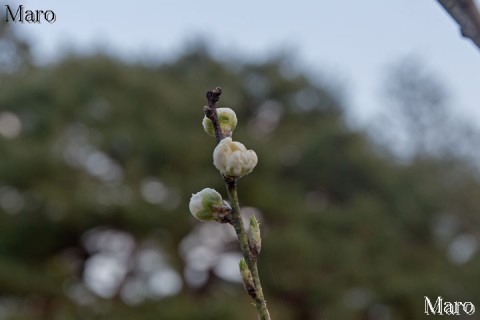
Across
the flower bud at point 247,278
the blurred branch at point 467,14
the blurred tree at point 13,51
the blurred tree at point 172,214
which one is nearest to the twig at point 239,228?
the flower bud at point 247,278

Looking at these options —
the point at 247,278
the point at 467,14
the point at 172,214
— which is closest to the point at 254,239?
the point at 247,278

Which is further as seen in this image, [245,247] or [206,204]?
[206,204]

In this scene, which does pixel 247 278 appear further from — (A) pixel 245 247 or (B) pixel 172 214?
(B) pixel 172 214

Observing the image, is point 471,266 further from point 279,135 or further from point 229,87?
point 229,87

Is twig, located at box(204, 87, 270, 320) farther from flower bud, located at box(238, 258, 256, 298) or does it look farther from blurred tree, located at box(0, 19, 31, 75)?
blurred tree, located at box(0, 19, 31, 75)

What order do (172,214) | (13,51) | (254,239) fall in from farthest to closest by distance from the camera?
(13,51), (172,214), (254,239)

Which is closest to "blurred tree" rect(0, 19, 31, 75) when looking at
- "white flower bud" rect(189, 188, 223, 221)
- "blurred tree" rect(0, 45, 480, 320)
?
"blurred tree" rect(0, 45, 480, 320)
